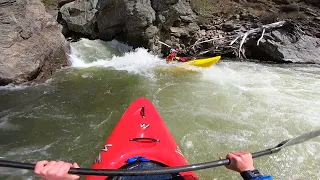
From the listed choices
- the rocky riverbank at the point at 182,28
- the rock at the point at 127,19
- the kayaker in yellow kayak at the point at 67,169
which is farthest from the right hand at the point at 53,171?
the rock at the point at 127,19

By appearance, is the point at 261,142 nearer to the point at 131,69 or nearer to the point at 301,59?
the point at 131,69

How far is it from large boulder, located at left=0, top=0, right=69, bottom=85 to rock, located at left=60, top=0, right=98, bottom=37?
211 centimetres

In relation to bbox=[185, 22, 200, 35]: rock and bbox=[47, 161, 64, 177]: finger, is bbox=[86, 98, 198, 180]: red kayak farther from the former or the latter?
bbox=[185, 22, 200, 35]: rock

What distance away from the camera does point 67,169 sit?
139 centimetres

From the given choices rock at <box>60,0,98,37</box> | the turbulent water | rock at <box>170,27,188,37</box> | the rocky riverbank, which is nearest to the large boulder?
the rocky riverbank

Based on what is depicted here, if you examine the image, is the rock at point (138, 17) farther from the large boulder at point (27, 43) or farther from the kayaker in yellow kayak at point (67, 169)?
the kayaker in yellow kayak at point (67, 169)

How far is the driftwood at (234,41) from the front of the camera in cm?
811

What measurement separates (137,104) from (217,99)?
6.04 ft

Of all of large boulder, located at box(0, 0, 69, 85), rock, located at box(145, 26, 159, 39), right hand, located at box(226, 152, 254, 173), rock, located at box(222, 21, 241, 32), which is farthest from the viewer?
rock, located at box(222, 21, 241, 32)

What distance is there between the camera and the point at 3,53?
5371 millimetres

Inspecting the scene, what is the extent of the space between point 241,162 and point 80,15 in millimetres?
8275

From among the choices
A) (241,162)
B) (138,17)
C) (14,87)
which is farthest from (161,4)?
(241,162)

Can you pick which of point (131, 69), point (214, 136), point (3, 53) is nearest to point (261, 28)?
point (131, 69)

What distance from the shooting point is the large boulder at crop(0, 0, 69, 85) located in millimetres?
5434
